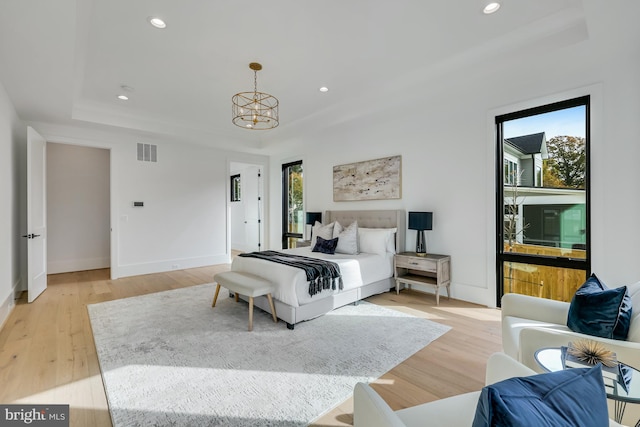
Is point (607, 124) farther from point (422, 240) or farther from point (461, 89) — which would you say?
point (422, 240)

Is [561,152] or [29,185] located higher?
[561,152]

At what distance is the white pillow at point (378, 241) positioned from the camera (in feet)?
14.3

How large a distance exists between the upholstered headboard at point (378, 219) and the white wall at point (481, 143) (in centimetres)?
15

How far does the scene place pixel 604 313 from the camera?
1695 millimetres

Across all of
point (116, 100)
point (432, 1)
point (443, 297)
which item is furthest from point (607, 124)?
point (116, 100)

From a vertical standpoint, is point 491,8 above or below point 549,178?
above

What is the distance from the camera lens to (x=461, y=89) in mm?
3734

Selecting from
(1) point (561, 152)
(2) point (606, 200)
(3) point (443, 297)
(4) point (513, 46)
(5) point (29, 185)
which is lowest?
(3) point (443, 297)

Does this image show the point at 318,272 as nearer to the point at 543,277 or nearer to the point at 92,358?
the point at 92,358

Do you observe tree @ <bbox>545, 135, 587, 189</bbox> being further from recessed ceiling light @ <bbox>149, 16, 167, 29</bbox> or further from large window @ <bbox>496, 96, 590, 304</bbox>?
recessed ceiling light @ <bbox>149, 16, 167, 29</bbox>

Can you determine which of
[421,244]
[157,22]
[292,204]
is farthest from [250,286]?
[292,204]

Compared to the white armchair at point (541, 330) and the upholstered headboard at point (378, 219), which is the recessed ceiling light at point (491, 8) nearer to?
the white armchair at point (541, 330)

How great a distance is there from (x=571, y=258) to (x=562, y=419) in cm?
335

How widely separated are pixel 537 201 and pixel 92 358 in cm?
484
